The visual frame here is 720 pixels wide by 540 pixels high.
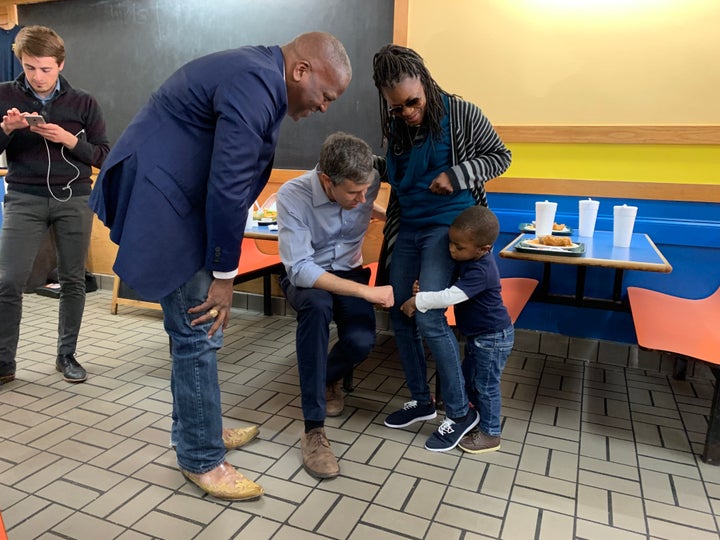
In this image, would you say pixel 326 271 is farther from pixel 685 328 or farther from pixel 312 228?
pixel 685 328

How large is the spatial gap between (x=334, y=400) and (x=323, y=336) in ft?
1.88

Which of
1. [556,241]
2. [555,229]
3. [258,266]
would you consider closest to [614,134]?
[555,229]

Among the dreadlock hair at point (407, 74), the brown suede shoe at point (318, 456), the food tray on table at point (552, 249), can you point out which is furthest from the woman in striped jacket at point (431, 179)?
the brown suede shoe at point (318, 456)

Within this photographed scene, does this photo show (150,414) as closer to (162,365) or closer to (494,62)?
(162,365)

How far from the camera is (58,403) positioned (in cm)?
254

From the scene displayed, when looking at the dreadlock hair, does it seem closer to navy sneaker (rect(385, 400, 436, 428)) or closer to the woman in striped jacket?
the woman in striped jacket

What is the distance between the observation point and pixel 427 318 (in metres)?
2.11

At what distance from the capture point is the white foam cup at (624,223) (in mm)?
2492

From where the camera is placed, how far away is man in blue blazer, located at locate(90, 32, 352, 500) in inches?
58.4

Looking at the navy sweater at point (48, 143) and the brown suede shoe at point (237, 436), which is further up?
the navy sweater at point (48, 143)

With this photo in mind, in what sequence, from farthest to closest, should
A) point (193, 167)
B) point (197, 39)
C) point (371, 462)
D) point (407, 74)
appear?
point (197, 39) < point (371, 462) < point (407, 74) < point (193, 167)

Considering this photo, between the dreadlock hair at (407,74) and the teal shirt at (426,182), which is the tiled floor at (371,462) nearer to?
the teal shirt at (426,182)

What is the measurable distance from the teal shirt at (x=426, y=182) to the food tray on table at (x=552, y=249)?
0.35 metres

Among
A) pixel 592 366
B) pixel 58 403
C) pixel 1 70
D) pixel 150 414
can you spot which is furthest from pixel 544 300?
pixel 1 70
